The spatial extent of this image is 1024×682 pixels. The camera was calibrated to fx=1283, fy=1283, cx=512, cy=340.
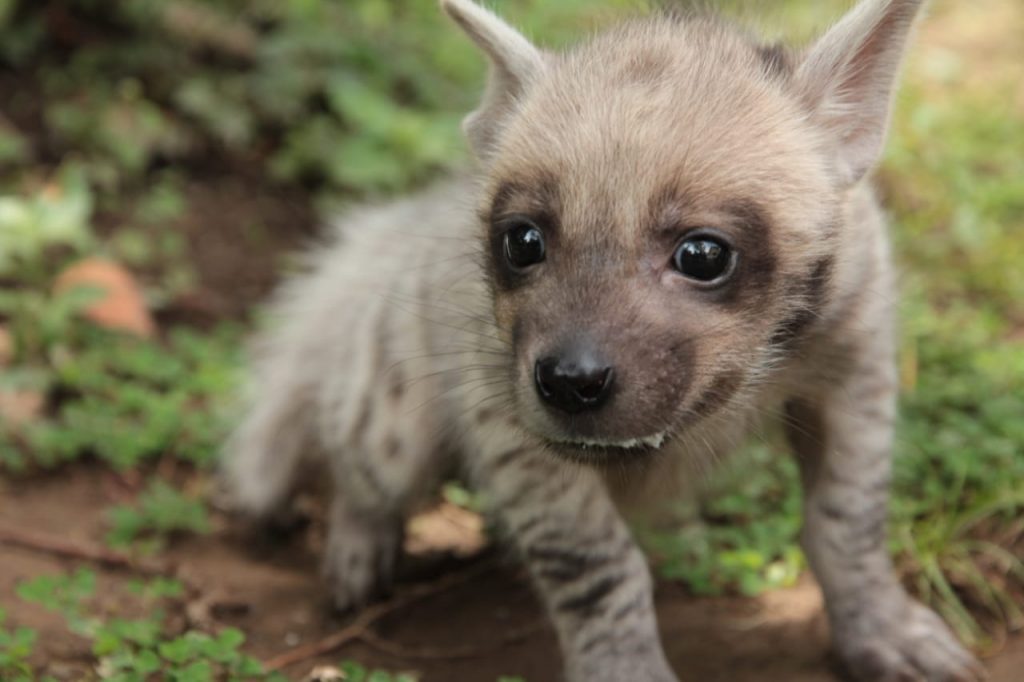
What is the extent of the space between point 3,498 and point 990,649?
4.04 m

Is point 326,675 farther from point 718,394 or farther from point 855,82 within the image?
point 855,82

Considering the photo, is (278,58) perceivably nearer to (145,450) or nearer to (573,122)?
(145,450)

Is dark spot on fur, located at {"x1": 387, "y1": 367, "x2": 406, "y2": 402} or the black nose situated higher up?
the black nose

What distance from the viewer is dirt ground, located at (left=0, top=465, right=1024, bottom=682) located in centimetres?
446

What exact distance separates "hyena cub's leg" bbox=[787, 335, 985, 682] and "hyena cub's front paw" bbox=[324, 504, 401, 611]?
1.87m

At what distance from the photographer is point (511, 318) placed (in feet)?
12.3

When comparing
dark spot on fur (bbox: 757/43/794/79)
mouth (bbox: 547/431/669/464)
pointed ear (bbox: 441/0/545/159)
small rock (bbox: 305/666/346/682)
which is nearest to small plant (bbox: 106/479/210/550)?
small rock (bbox: 305/666/346/682)

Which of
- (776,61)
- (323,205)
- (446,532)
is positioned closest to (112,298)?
(323,205)

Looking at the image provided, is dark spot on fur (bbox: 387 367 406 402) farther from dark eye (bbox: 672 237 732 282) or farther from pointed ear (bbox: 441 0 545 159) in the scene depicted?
dark eye (bbox: 672 237 732 282)

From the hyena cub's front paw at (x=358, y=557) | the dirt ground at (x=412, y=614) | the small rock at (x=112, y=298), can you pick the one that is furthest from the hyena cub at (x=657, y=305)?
the small rock at (x=112, y=298)

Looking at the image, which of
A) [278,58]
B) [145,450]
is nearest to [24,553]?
[145,450]

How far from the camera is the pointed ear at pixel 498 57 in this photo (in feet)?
13.3

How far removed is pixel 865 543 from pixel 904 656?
1.28ft

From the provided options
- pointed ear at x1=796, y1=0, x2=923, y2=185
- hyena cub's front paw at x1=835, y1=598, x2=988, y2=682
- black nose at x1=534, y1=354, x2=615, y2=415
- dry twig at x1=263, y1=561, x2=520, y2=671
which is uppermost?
pointed ear at x1=796, y1=0, x2=923, y2=185
